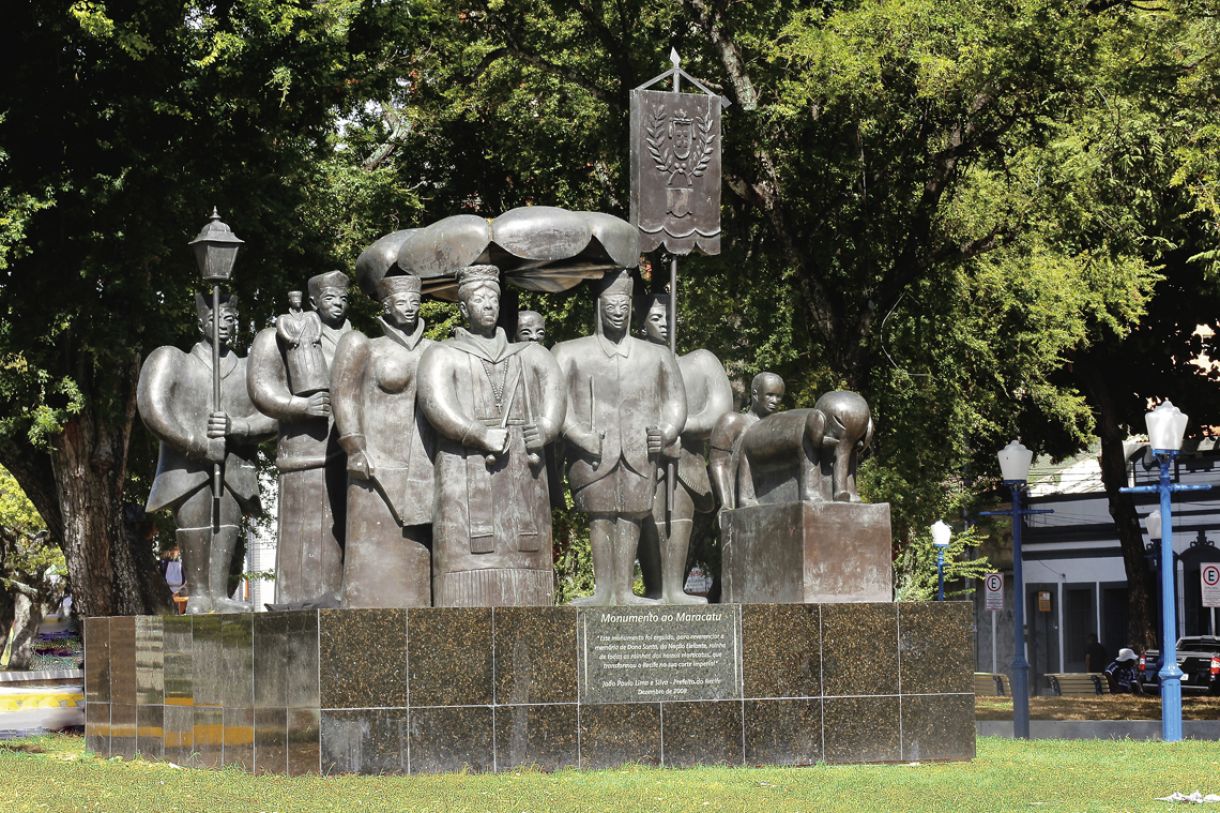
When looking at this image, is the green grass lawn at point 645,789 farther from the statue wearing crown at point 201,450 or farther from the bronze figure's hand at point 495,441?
the bronze figure's hand at point 495,441

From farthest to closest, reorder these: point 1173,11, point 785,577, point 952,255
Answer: point 952,255
point 1173,11
point 785,577

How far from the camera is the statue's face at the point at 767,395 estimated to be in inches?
590

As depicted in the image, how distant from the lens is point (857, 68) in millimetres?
23578

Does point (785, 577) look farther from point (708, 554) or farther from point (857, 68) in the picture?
point (708, 554)

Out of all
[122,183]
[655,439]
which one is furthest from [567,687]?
[122,183]

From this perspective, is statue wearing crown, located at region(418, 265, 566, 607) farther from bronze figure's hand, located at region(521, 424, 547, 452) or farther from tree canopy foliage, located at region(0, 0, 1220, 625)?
tree canopy foliage, located at region(0, 0, 1220, 625)

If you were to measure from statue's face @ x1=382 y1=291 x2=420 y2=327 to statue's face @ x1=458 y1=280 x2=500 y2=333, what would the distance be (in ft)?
2.09

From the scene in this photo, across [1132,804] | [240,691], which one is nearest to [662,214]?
[240,691]

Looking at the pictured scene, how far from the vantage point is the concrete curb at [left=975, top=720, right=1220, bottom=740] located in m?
22.0

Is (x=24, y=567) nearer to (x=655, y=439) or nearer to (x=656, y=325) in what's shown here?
(x=656, y=325)

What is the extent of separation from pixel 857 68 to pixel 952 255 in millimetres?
3680

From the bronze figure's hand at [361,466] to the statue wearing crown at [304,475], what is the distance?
2.31 feet

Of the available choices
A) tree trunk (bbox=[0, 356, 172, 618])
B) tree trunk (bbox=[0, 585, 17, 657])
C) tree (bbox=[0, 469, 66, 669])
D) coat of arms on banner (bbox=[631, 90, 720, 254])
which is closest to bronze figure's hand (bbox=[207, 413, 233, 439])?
coat of arms on banner (bbox=[631, 90, 720, 254])

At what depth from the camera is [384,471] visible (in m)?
13.5
